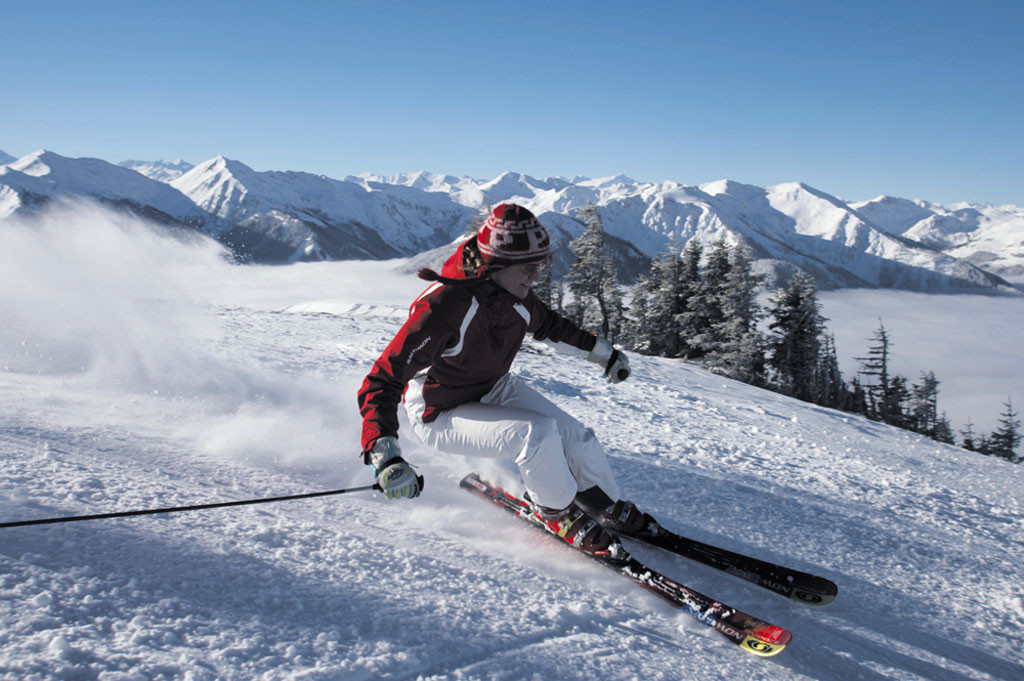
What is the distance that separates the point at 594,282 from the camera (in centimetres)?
4200

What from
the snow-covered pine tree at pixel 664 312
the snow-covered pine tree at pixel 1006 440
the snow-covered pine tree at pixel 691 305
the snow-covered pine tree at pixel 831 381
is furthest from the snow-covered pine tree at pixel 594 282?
the snow-covered pine tree at pixel 1006 440

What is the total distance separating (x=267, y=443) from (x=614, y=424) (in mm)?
4305

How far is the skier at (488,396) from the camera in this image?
10.9ft

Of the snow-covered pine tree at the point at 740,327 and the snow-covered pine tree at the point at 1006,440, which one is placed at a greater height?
the snow-covered pine tree at the point at 740,327

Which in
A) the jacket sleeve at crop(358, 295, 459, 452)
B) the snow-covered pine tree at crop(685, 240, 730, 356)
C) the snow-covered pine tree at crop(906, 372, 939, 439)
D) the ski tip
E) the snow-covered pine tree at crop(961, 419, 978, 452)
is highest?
the snow-covered pine tree at crop(685, 240, 730, 356)

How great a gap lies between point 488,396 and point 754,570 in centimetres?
214

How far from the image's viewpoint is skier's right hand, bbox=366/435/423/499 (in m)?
3.11

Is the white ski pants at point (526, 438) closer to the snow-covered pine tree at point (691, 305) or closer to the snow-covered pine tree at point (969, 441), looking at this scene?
the snow-covered pine tree at point (969, 441)

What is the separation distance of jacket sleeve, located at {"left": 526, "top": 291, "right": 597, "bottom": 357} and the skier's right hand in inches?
72.0

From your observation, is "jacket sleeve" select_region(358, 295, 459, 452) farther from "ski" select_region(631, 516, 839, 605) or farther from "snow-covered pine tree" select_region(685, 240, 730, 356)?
"snow-covered pine tree" select_region(685, 240, 730, 356)

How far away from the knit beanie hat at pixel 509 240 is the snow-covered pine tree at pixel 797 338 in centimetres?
4048

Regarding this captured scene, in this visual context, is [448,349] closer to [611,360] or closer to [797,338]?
[611,360]

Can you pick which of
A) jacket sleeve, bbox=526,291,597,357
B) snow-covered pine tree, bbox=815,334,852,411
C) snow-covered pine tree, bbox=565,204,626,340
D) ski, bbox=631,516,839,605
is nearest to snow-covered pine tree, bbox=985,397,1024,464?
snow-covered pine tree, bbox=815,334,852,411

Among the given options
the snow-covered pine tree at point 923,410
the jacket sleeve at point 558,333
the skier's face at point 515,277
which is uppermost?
the skier's face at point 515,277
